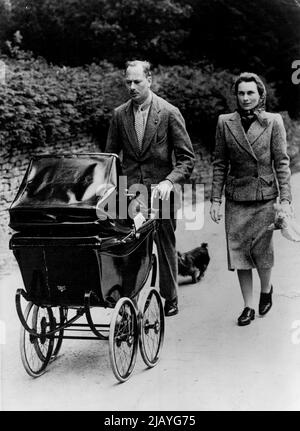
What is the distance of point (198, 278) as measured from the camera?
7.32 m

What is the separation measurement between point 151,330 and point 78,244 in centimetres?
138

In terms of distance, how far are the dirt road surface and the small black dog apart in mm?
481

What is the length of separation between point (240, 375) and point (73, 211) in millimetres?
1628

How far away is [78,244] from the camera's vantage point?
4.15 m

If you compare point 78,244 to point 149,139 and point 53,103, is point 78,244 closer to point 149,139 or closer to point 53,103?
point 149,139

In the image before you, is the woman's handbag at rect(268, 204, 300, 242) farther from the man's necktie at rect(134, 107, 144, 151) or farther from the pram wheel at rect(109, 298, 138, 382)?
the pram wheel at rect(109, 298, 138, 382)

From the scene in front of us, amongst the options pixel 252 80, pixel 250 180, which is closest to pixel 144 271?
pixel 250 180

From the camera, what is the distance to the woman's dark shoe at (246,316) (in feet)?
18.4

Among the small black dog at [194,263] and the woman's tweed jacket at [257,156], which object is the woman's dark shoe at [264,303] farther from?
the small black dog at [194,263]

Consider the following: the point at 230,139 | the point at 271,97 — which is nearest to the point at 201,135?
the point at 271,97

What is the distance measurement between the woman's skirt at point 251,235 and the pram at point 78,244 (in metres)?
1.24

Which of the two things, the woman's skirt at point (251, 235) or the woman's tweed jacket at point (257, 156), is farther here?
the woman's skirt at point (251, 235)

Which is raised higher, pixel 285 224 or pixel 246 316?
pixel 285 224

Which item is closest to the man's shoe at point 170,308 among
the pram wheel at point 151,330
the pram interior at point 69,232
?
the pram wheel at point 151,330
